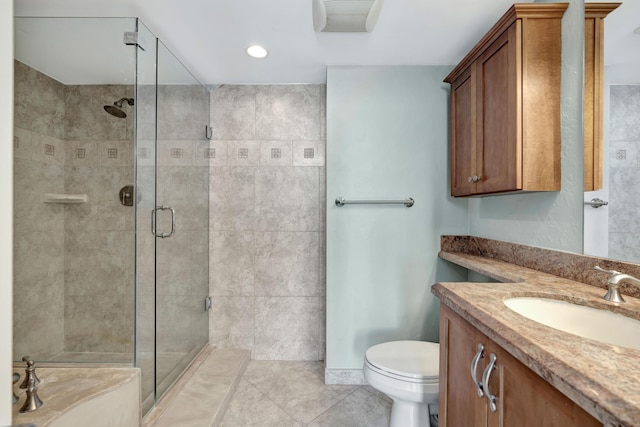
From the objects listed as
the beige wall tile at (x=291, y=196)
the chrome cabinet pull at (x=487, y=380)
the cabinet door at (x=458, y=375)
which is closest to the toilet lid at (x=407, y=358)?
the cabinet door at (x=458, y=375)

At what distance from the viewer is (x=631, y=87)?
3.22ft

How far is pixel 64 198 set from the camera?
6.21 ft

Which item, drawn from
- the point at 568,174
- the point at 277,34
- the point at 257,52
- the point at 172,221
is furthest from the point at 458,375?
the point at 257,52

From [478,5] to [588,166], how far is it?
3.08 ft

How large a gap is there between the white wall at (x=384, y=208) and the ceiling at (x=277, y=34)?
19cm

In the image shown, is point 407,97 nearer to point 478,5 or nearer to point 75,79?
point 478,5

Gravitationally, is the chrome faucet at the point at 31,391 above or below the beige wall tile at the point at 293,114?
below

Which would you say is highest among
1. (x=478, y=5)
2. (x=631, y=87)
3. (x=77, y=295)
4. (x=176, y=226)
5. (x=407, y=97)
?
(x=478, y=5)

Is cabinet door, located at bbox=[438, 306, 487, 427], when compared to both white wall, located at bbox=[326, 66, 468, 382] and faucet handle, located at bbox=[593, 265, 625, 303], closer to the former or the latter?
faucet handle, located at bbox=[593, 265, 625, 303]

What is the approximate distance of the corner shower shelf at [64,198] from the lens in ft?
6.11

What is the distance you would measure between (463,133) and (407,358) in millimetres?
1330

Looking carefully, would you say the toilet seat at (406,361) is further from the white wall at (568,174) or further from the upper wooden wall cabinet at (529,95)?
the upper wooden wall cabinet at (529,95)

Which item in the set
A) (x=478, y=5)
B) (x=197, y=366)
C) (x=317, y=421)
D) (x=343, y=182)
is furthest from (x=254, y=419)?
(x=478, y=5)

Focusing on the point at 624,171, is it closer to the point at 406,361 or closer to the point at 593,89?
the point at 593,89
